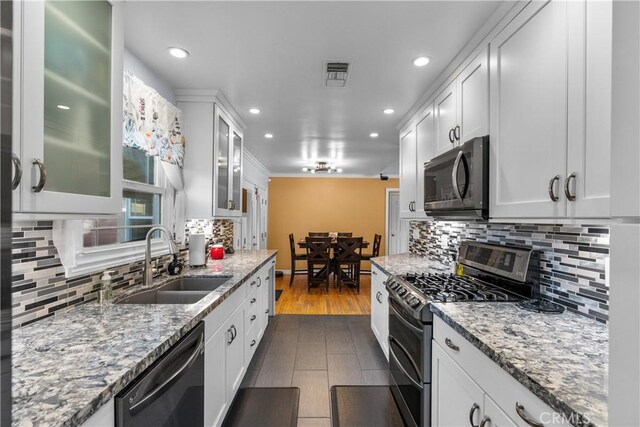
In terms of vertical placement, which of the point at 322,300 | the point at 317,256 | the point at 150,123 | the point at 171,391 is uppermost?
the point at 150,123

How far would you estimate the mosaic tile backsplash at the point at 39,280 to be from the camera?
1.17 m

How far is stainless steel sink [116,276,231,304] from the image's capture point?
176 cm

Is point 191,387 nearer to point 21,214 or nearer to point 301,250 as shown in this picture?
point 21,214

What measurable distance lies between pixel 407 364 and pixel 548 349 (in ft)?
3.13

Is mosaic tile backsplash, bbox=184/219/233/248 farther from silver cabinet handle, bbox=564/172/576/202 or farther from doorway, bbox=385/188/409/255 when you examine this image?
doorway, bbox=385/188/409/255

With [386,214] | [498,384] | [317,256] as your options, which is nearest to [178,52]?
[498,384]

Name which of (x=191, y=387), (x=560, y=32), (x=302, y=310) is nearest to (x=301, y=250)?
(x=302, y=310)

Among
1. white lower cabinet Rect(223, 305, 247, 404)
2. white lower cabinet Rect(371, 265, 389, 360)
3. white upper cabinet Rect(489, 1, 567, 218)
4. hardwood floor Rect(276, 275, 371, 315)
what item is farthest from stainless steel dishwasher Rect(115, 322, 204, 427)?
hardwood floor Rect(276, 275, 371, 315)

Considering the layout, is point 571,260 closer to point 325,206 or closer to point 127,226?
point 127,226

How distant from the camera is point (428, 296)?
5.28 feet

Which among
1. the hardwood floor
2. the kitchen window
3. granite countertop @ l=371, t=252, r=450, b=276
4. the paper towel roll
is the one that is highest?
the kitchen window

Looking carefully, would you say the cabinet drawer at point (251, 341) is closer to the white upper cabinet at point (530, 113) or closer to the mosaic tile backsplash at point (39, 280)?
the mosaic tile backsplash at point (39, 280)

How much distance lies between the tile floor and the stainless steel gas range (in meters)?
0.52

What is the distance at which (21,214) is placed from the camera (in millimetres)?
823
